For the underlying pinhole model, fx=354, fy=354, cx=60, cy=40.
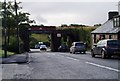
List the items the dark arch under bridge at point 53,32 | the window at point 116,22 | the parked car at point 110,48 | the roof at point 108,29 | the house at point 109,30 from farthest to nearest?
1. the dark arch under bridge at point 53,32
2. the window at point 116,22
3. the roof at point 108,29
4. the house at point 109,30
5. the parked car at point 110,48

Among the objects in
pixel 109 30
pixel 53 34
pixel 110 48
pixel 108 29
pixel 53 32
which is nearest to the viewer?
pixel 110 48

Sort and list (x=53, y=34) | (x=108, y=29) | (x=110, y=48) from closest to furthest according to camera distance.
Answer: (x=110, y=48)
(x=108, y=29)
(x=53, y=34)

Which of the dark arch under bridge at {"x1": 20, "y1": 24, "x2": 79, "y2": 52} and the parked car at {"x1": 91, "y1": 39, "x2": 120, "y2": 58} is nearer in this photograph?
the parked car at {"x1": 91, "y1": 39, "x2": 120, "y2": 58}

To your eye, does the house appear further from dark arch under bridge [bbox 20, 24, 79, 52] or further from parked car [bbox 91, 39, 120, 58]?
parked car [bbox 91, 39, 120, 58]

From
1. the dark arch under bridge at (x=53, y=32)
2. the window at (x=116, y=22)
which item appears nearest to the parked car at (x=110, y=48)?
the window at (x=116, y=22)

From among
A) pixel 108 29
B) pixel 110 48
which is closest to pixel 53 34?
pixel 108 29

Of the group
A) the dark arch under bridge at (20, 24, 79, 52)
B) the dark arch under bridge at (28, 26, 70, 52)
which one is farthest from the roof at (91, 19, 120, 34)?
the dark arch under bridge at (28, 26, 70, 52)

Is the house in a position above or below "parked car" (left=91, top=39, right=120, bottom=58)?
above

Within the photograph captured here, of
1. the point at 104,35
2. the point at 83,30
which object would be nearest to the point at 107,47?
the point at 104,35

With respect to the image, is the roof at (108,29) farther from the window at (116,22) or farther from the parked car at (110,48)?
the parked car at (110,48)

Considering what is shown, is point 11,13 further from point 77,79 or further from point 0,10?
point 77,79

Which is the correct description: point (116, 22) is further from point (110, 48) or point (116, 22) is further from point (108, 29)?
point (110, 48)

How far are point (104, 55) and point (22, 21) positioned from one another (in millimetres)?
37770

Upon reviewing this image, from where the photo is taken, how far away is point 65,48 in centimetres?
6794
